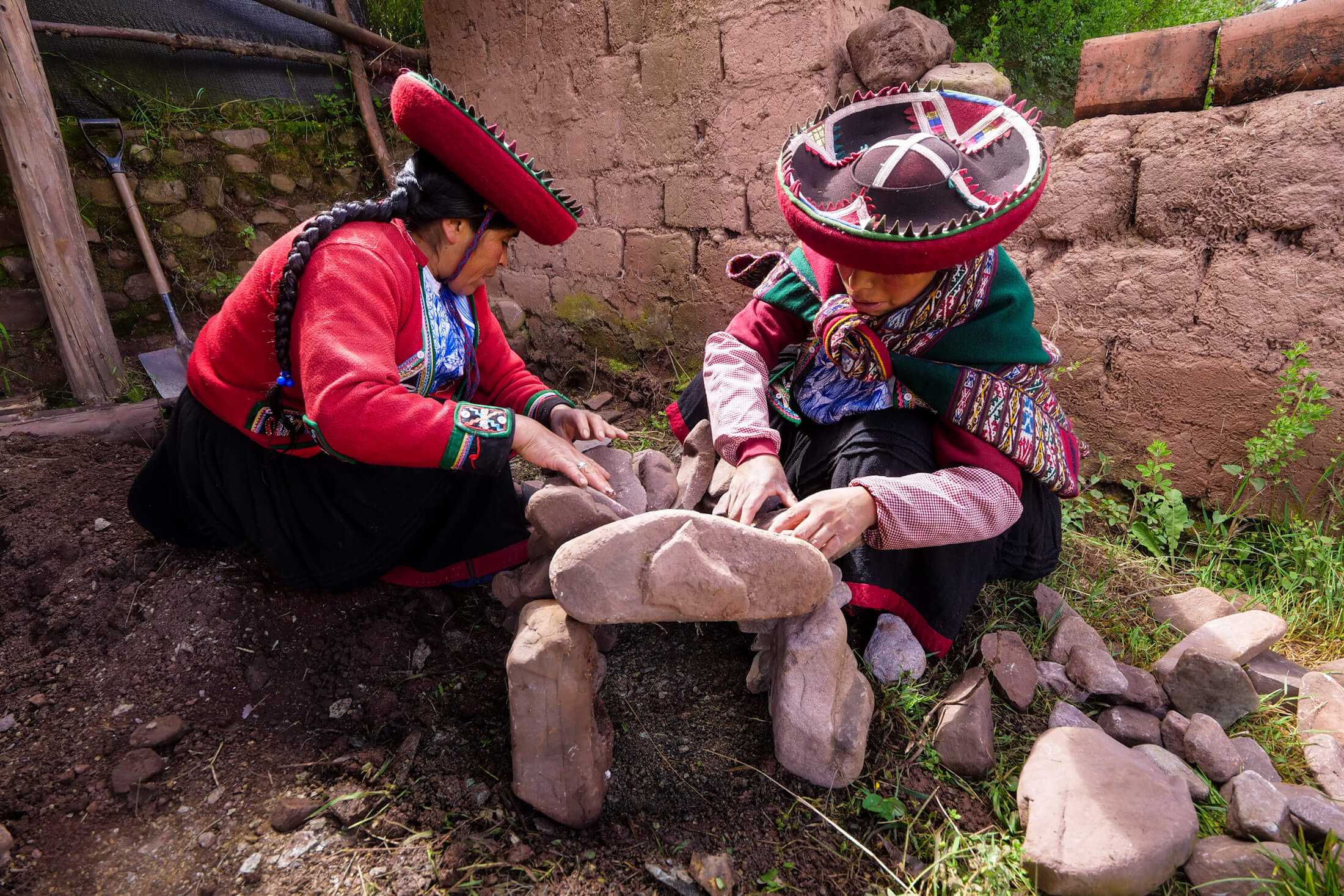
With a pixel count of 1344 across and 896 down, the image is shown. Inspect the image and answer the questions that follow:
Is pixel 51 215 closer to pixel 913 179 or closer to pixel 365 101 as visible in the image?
pixel 365 101

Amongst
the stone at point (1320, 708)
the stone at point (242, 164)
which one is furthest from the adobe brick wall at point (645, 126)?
the stone at point (1320, 708)

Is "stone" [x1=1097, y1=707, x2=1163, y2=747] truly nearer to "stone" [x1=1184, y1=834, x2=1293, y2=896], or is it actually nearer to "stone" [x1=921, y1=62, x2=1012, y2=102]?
"stone" [x1=1184, y1=834, x2=1293, y2=896]

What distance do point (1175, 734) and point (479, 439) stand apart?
188 cm

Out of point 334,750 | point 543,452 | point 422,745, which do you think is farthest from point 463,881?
point 543,452

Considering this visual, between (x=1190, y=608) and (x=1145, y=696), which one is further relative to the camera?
(x=1190, y=608)

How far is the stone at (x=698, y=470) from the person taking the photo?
2305 mm

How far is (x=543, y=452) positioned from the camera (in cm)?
190

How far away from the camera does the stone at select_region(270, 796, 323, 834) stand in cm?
158

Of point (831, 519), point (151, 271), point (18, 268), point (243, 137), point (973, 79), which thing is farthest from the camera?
point (243, 137)

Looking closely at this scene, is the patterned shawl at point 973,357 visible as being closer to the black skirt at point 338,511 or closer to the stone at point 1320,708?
the stone at point 1320,708

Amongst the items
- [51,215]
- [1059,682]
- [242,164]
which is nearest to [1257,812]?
[1059,682]

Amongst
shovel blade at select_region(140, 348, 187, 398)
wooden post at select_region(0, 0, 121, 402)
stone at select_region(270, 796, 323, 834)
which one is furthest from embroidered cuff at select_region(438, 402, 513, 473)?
wooden post at select_region(0, 0, 121, 402)

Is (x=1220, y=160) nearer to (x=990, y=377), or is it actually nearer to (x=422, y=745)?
(x=990, y=377)

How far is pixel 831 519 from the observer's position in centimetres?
168
